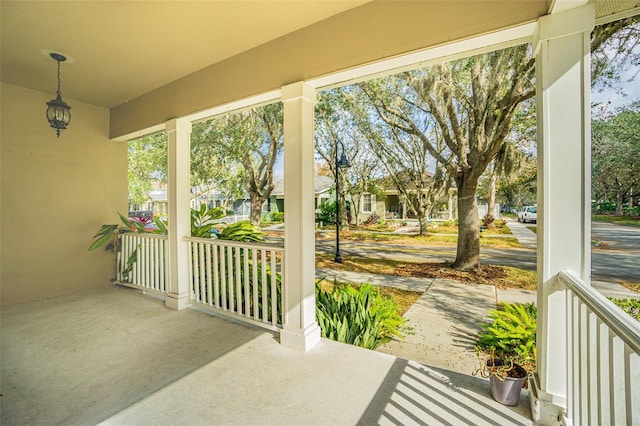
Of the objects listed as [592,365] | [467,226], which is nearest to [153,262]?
[592,365]

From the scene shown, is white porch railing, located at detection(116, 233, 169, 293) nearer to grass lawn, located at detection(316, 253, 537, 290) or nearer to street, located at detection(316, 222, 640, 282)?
grass lawn, located at detection(316, 253, 537, 290)

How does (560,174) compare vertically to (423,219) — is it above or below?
above

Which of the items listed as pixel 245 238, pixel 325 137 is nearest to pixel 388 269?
pixel 245 238

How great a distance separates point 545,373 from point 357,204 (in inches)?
536

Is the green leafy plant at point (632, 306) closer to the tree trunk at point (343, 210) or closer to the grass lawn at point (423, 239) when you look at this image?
the grass lawn at point (423, 239)

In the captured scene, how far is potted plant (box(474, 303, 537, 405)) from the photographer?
5.82 ft

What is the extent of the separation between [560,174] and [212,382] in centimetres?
257

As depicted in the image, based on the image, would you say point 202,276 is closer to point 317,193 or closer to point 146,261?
point 146,261

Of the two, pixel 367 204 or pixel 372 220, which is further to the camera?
pixel 367 204

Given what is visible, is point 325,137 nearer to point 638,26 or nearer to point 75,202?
point 75,202

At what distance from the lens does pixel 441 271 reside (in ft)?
20.6

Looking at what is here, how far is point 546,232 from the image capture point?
1.61 metres

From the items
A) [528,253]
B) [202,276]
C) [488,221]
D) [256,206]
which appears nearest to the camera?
[202,276]

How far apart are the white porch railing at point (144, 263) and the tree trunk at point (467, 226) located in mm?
5529
